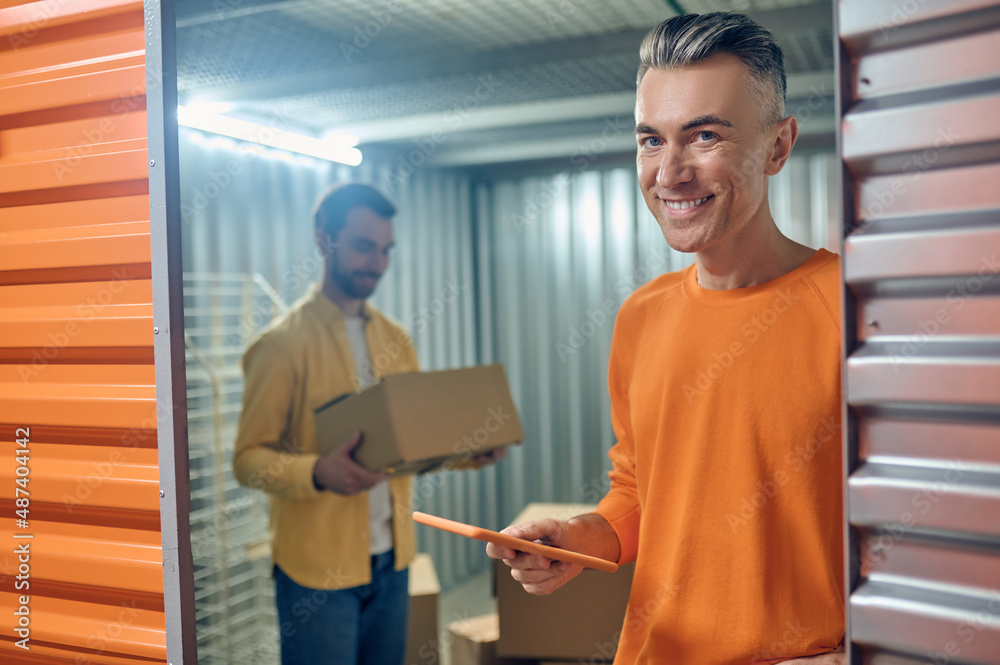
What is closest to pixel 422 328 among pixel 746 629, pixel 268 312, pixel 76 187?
pixel 268 312

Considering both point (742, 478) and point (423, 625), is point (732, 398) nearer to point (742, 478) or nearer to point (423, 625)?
point (742, 478)

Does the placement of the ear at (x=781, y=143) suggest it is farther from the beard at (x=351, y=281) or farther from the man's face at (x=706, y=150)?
the beard at (x=351, y=281)

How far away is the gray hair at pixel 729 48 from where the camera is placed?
1.40 meters

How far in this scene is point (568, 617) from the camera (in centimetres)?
267

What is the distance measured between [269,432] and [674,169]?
2071 mm

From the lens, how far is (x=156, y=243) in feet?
5.09

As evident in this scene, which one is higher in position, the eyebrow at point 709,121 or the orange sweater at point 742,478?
the eyebrow at point 709,121

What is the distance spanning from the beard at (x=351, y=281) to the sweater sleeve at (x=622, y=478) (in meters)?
1.70

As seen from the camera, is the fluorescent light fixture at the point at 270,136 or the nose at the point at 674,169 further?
the fluorescent light fixture at the point at 270,136

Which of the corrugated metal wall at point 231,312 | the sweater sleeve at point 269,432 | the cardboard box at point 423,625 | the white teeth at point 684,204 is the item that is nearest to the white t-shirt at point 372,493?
the sweater sleeve at point 269,432

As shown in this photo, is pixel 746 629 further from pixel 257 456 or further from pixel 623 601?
pixel 257 456

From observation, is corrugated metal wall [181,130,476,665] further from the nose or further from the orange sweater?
the nose

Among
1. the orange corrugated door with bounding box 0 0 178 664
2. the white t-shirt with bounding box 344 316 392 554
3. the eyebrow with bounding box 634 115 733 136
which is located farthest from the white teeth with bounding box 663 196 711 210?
the white t-shirt with bounding box 344 316 392 554

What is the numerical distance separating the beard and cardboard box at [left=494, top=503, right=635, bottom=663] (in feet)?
3.92
